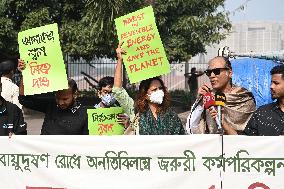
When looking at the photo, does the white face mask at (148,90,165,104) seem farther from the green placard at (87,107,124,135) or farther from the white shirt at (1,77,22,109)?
the white shirt at (1,77,22,109)

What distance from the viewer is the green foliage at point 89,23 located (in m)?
16.8

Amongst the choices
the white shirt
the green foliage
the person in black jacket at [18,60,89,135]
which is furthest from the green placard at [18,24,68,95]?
the green foliage

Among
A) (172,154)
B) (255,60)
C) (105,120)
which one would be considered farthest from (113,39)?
(172,154)

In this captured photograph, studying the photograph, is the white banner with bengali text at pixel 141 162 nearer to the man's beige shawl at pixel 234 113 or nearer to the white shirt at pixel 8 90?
the man's beige shawl at pixel 234 113

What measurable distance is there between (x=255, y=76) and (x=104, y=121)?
753cm

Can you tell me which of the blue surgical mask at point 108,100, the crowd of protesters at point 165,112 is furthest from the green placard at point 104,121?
the blue surgical mask at point 108,100

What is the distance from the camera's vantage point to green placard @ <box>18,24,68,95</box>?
4.63 meters

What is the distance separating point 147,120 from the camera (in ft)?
14.0

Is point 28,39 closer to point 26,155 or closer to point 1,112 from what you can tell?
point 1,112

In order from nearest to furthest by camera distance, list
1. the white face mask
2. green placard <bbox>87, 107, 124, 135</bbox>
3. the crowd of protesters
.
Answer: the crowd of protesters < the white face mask < green placard <bbox>87, 107, 124, 135</bbox>

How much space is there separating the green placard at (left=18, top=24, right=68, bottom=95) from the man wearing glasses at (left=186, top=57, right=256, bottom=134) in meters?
1.23

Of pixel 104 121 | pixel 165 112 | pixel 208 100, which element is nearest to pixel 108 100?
A: pixel 104 121

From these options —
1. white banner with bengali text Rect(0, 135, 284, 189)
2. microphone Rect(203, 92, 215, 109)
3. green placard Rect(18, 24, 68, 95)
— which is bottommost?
white banner with bengali text Rect(0, 135, 284, 189)

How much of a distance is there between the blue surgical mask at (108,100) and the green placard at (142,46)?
0.61 m
